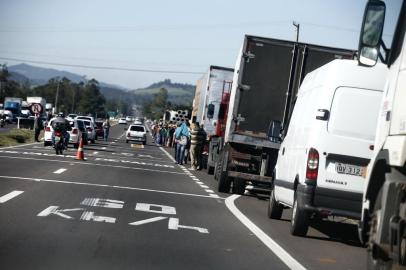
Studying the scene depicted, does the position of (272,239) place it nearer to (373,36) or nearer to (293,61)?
(373,36)

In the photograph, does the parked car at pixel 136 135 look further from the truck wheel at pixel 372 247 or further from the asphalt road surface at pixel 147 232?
the truck wheel at pixel 372 247

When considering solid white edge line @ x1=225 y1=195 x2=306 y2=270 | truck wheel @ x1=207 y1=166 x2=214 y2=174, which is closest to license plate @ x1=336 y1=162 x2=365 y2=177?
solid white edge line @ x1=225 y1=195 x2=306 y2=270

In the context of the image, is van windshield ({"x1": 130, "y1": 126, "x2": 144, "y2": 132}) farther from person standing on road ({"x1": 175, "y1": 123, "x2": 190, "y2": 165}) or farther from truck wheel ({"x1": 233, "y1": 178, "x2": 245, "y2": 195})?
truck wheel ({"x1": 233, "y1": 178, "x2": 245, "y2": 195})

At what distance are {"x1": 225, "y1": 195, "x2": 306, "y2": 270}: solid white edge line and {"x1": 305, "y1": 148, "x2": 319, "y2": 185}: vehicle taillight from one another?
37.4 inches

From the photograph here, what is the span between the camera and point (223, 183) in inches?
726

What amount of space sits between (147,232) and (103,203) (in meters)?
3.34

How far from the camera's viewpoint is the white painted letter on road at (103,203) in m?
13.2

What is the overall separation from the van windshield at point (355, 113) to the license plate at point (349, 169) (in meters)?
0.40

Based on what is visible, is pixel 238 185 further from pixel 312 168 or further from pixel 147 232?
pixel 147 232

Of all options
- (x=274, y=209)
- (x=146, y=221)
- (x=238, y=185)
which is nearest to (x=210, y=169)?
(x=238, y=185)

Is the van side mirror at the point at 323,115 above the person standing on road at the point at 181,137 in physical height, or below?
above

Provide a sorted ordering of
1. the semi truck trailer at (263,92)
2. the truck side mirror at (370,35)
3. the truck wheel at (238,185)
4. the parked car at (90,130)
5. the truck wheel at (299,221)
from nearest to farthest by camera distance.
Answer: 1. the truck side mirror at (370,35)
2. the truck wheel at (299,221)
3. the semi truck trailer at (263,92)
4. the truck wheel at (238,185)
5. the parked car at (90,130)

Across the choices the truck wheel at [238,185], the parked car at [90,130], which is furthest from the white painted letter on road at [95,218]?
the parked car at [90,130]

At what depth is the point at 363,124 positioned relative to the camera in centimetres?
1046
